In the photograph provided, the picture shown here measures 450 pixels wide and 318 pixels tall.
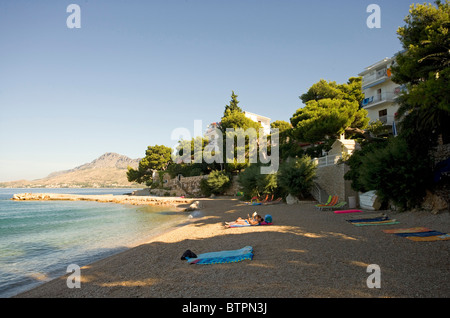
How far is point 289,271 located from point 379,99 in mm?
29601

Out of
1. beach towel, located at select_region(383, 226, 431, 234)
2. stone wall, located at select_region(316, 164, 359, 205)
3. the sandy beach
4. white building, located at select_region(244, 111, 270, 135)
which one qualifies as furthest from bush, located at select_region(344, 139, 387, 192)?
white building, located at select_region(244, 111, 270, 135)

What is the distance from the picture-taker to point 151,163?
57031mm

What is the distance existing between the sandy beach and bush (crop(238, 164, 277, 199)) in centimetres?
1275

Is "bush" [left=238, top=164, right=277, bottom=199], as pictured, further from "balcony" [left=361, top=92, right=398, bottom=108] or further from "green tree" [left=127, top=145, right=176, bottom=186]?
"green tree" [left=127, top=145, right=176, bottom=186]

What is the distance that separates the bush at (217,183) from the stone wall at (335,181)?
51.3ft

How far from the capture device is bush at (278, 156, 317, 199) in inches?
658

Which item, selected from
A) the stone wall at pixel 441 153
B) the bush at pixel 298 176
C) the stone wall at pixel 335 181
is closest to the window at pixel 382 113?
the stone wall at pixel 335 181

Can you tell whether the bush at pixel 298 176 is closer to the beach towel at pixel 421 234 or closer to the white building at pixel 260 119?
the beach towel at pixel 421 234

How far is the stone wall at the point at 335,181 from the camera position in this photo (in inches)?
577

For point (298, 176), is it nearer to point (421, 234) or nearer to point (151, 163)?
point (421, 234)

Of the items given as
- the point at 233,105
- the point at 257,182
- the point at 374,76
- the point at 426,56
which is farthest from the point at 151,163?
the point at 426,56
